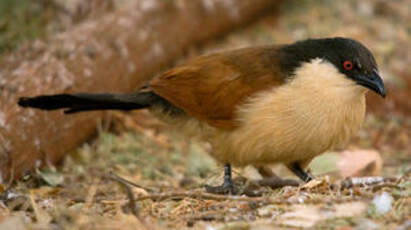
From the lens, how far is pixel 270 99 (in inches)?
142

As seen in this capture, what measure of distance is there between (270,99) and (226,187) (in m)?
0.62

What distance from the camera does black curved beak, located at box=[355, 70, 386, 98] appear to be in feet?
11.3

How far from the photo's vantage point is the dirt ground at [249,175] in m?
2.72

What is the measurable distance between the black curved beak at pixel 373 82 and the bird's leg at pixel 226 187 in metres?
0.96

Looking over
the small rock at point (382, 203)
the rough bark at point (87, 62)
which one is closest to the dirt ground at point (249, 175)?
the small rock at point (382, 203)

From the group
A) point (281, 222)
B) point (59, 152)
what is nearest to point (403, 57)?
point (59, 152)

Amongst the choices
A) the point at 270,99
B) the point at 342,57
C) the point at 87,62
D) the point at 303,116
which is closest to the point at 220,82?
the point at 270,99

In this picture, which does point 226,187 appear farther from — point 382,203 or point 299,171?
point 382,203

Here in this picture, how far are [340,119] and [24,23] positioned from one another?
3371mm

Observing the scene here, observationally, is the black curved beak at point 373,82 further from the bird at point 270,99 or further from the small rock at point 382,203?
the small rock at point 382,203

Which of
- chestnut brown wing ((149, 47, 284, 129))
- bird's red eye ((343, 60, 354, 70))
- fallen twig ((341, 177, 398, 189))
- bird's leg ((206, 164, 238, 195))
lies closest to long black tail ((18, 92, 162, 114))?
chestnut brown wing ((149, 47, 284, 129))

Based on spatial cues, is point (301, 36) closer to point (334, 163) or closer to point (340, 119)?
point (334, 163)

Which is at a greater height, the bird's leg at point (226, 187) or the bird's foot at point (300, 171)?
the bird's foot at point (300, 171)

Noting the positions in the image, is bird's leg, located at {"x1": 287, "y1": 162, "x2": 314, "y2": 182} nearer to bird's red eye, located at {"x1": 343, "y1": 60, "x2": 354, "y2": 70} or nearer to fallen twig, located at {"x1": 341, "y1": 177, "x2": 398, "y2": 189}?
fallen twig, located at {"x1": 341, "y1": 177, "x2": 398, "y2": 189}
